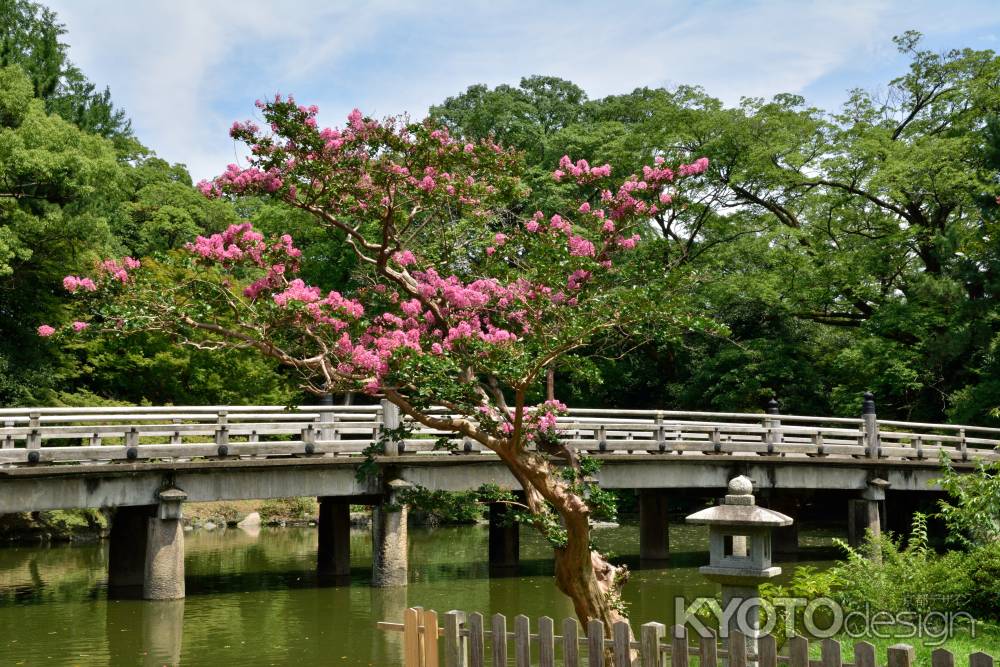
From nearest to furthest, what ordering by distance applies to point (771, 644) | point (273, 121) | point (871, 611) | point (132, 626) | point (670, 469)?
1. point (771, 644)
2. point (871, 611)
3. point (273, 121)
4. point (132, 626)
5. point (670, 469)

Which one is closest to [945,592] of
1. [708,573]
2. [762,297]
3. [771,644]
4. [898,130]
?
[708,573]

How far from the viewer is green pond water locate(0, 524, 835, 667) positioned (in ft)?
56.4

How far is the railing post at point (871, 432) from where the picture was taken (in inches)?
1134

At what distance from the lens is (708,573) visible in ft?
34.1

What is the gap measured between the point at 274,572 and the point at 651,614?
34.6 ft

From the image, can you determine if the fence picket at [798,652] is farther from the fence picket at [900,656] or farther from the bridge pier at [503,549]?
the bridge pier at [503,549]

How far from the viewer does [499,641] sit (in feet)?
31.6

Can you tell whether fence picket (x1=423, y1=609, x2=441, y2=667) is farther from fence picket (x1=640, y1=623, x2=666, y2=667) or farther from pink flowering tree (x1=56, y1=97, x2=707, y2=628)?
pink flowering tree (x1=56, y1=97, x2=707, y2=628)

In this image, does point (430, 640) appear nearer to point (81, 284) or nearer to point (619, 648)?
point (619, 648)

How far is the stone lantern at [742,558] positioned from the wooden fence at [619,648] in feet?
3.54

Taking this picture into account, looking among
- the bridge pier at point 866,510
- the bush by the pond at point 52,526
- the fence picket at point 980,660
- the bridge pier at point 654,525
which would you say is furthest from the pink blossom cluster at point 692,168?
the bush by the pond at point 52,526

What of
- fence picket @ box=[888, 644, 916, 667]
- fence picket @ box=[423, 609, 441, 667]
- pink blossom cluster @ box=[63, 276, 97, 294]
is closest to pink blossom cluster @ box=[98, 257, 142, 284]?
pink blossom cluster @ box=[63, 276, 97, 294]

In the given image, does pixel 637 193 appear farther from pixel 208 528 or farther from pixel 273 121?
pixel 208 528

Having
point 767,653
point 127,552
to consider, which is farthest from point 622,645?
point 127,552
